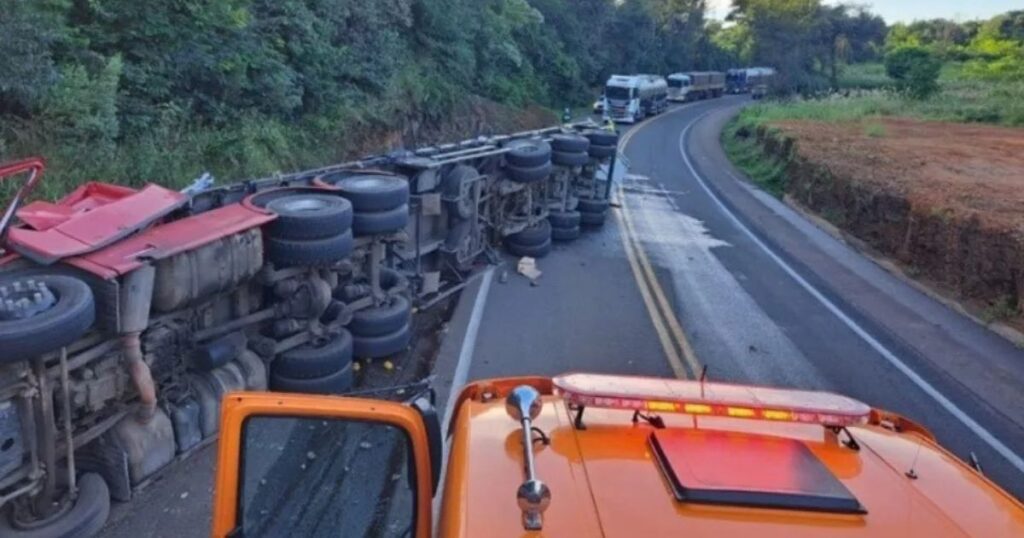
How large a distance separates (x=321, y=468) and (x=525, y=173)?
949cm

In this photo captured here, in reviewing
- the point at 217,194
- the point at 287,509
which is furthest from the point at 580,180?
the point at 287,509

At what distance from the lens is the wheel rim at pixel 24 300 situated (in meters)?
4.55

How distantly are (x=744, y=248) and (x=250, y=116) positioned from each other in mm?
9350

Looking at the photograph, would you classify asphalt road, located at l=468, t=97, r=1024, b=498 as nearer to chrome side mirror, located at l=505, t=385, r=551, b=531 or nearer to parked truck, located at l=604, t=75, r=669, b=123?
chrome side mirror, located at l=505, t=385, r=551, b=531

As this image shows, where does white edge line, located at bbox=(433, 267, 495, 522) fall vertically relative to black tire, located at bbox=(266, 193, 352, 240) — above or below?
below

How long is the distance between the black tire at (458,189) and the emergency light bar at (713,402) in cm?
737

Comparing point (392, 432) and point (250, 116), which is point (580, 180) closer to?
point (250, 116)

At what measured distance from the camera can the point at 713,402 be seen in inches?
110

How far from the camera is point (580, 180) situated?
51.0ft

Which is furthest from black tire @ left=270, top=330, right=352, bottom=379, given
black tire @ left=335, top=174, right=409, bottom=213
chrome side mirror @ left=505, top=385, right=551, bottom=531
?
chrome side mirror @ left=505, top=385, right=551, bottom=531

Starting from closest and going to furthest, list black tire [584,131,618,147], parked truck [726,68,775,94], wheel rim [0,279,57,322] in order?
1. wheel rim [0,279,57,322]
2. black tire [584,131,618,147]
3. parked truck [726,68,775,94]

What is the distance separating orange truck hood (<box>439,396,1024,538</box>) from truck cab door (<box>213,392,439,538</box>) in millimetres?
185

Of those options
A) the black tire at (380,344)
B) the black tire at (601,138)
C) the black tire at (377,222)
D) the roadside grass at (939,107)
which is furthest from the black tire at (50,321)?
the roadside grass at (939,107)

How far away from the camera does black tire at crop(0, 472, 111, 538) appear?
4730 millimetres
